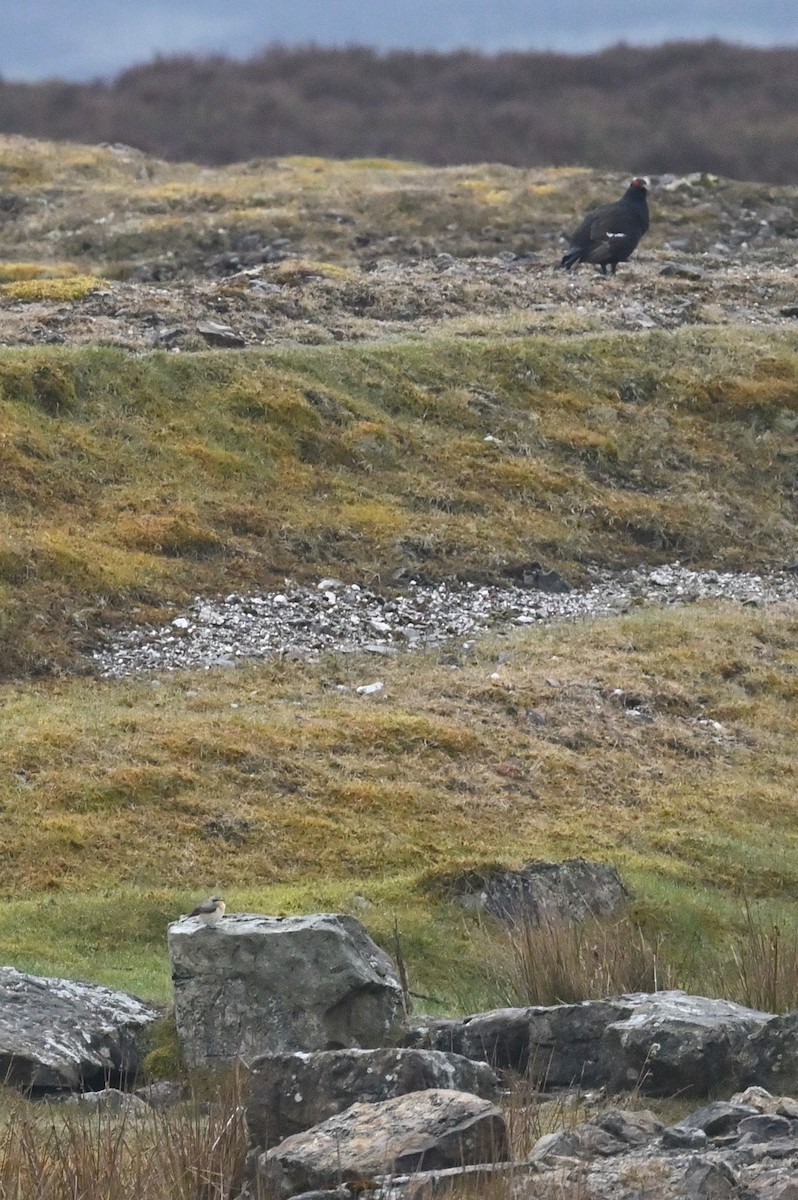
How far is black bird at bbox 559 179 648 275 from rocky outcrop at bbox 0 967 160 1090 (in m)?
32.4

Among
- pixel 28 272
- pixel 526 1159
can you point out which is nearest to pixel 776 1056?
pixel 526 1159

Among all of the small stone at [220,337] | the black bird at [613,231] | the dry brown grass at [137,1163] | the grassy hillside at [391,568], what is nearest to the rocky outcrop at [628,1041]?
the dry brown grass at [137,1163]

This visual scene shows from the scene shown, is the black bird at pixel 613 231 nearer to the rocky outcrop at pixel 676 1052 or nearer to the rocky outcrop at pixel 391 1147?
the rocky outcrop at pixel 676 1052

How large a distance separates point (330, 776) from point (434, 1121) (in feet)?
45.3

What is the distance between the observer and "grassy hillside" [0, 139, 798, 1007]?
19875 millimetres

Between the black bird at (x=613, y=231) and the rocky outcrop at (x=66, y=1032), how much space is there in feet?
106

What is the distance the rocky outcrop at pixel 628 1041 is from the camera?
10930mm

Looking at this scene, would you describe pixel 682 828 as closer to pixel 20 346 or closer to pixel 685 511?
pixel 685 511

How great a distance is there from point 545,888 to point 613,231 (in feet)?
92.5

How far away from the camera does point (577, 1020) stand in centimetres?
1152

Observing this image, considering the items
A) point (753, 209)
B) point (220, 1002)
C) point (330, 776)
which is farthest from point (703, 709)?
point (753, 209)

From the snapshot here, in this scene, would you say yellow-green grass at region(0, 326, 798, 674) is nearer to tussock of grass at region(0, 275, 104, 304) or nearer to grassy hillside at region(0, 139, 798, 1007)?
grassy hillside at region(0, 139, 798, 1007)

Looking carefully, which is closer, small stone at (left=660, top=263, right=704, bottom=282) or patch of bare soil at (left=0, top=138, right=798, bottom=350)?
patch of bare soil at (left=0, top=138, right=798, bottom=350)

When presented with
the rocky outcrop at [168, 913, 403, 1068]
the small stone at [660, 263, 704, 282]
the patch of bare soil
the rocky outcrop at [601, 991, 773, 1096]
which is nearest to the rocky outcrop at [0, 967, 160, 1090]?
the rocky outcrop at [168, 913, 403, 1068]
